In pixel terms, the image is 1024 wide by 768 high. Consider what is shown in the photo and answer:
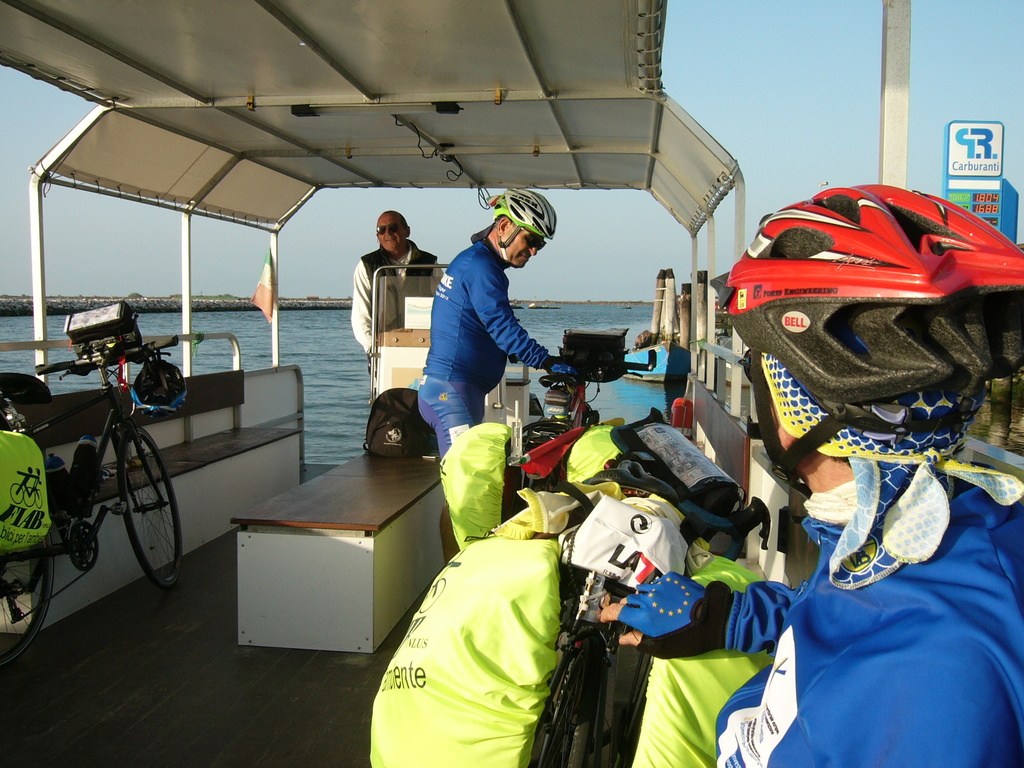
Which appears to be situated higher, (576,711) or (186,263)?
(186,263)

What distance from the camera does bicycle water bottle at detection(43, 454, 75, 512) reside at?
3.49 m

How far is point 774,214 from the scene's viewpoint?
1177 millimetres

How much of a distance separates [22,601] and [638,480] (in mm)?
2971

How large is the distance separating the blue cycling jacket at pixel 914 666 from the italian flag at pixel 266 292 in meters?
6.78

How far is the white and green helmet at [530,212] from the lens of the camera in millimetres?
3615

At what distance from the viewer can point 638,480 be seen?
6.42 feet

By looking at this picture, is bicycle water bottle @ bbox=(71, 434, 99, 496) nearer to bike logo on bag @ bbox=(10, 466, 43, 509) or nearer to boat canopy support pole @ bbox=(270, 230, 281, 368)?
bike logo on bag @ bbox=(10, 466, 43, 509)

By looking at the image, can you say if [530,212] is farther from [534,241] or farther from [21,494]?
[21,494]

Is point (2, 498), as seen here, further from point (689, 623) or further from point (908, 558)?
point (908, 558)

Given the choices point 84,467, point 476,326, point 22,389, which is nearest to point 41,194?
point 22,389

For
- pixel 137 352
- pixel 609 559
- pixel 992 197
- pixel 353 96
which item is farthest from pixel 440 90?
pixel 609 559

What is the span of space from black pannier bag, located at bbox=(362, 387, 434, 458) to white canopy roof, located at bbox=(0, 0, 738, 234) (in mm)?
1826

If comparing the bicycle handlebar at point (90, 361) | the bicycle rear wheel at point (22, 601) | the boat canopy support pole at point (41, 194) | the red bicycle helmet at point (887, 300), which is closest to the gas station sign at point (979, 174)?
the red bicycle helmet at point (887, 300)

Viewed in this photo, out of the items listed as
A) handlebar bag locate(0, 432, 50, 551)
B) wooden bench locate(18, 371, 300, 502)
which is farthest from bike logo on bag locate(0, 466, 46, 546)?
wooden bench locate(18, 371, 300, 502)
